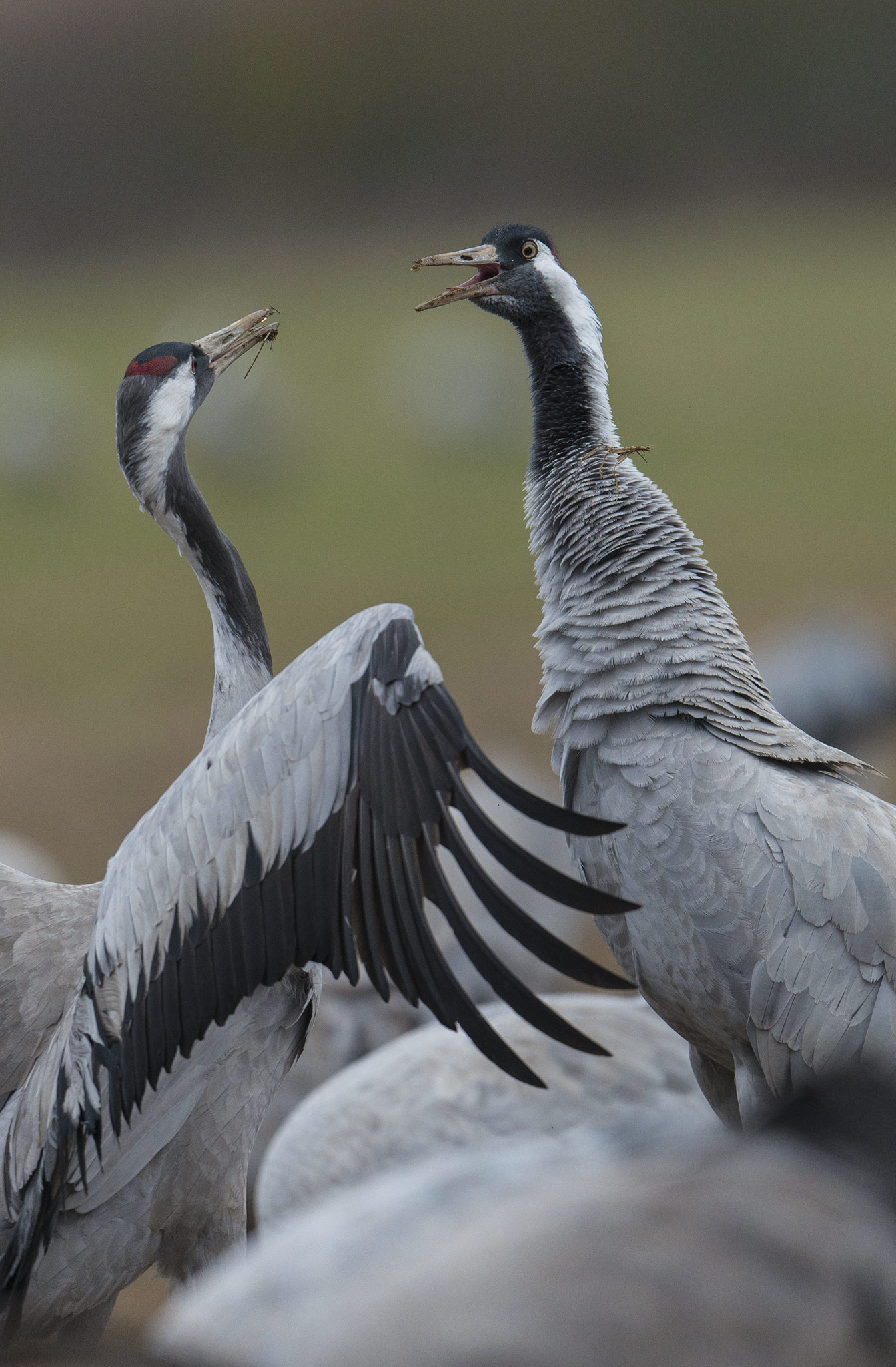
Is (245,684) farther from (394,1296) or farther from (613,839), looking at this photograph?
(394,1296)

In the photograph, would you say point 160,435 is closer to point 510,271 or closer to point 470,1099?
point 510,271

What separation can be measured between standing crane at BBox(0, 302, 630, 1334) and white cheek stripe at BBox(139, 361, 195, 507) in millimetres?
231

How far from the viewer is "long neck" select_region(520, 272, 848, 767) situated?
1.99 m

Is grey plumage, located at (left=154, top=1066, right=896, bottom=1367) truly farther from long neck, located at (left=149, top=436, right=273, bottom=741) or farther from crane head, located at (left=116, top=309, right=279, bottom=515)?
crane head, located at (left=116, top=309, right=279, bottom=515)

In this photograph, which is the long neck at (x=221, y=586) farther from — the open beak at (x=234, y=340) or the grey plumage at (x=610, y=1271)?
the grey plumage at (x=610, y=1271)

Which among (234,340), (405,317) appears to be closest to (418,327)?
(405,317)

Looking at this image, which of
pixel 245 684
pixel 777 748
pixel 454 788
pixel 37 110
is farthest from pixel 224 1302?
pixel 37 110

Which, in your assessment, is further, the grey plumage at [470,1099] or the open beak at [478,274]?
the grey plumage at [470,1099]

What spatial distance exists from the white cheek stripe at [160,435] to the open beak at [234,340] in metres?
0.11

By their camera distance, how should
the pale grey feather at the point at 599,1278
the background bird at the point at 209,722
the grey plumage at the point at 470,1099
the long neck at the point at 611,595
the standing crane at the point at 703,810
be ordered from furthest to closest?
the grey plumage at the point at 470,1099 → the background bird at the point at 209,722 → the long neck at the point at 611,595 → the standing crane at the point at 703,810 → the pale grey feather at the point at 599,1278

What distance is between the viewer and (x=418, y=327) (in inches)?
621

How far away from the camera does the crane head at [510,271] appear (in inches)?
91.1

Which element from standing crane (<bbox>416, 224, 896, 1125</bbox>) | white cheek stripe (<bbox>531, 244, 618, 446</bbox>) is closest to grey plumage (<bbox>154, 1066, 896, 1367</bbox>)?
standing crane (<bbox>416, 224, 896, 1125</bbox>)

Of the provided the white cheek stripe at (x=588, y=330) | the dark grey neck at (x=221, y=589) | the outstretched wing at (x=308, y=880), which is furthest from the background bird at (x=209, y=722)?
the white cheek stripe at (x=588, y=330)
